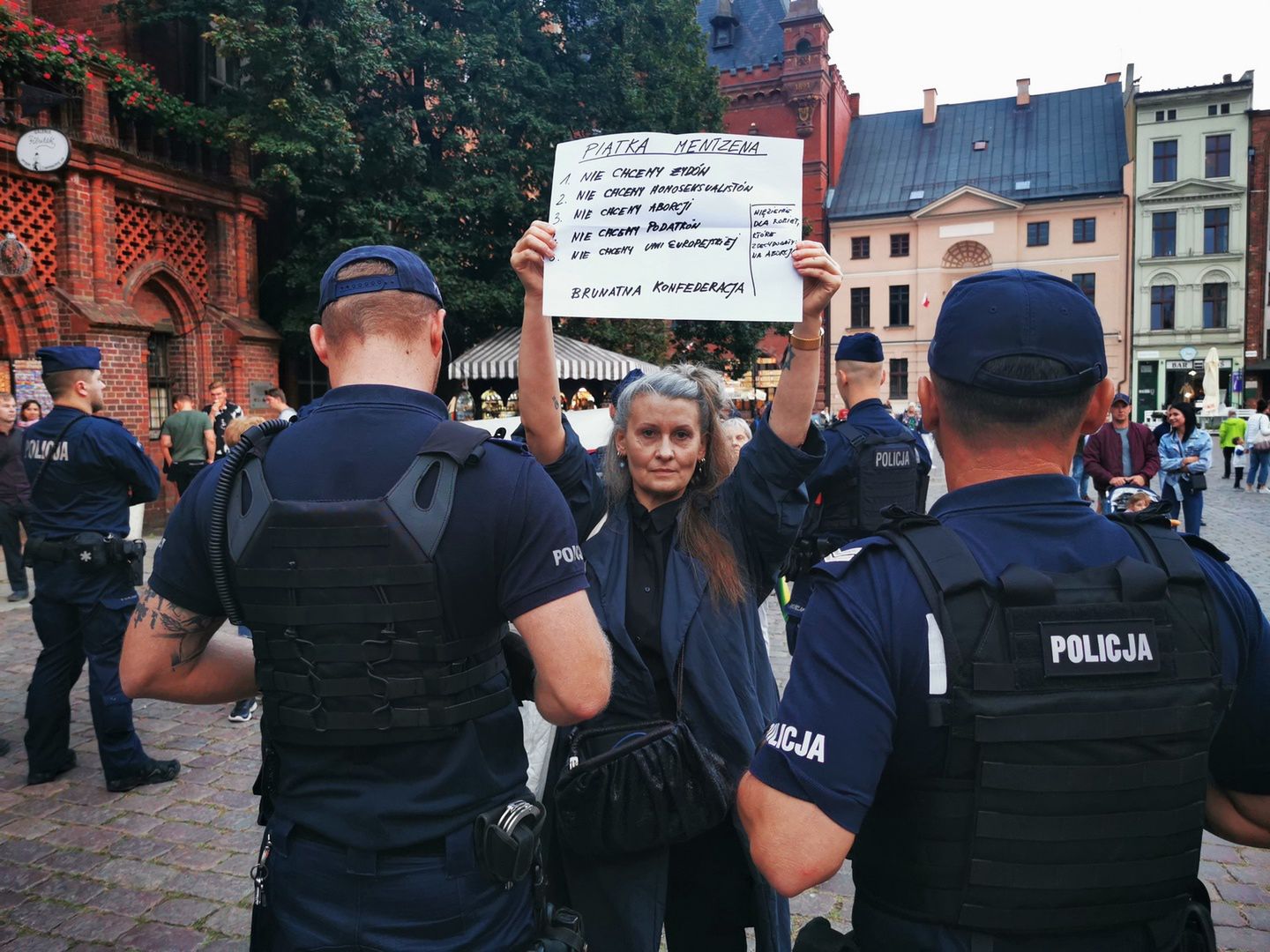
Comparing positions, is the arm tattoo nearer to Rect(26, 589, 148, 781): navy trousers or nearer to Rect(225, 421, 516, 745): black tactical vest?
Rect(225, 421, 516, 745): black tactical vest

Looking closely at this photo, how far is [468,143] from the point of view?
1731 cm

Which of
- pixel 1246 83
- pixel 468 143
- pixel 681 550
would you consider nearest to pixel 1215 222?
pixel 1246 83

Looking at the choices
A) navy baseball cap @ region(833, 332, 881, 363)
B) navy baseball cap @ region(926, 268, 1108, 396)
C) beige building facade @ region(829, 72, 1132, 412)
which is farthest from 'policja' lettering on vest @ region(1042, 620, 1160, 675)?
beige building facade @ region(829, 72, 1132, 412)

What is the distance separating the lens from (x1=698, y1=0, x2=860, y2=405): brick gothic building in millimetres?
43938

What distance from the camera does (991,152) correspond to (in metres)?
48.5

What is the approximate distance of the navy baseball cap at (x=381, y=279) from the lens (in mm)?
1929

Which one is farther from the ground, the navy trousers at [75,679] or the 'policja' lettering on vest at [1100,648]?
the 'policja' lettering on vest at [1100,648]

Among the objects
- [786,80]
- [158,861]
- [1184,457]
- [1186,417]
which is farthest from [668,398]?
[786,80]

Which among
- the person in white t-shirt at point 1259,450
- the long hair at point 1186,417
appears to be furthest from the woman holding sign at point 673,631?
the person in white t-shirt at point 1259,450

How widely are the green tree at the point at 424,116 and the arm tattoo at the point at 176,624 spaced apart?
13243 millimetres

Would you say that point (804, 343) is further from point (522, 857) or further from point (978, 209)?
point (978, 209)

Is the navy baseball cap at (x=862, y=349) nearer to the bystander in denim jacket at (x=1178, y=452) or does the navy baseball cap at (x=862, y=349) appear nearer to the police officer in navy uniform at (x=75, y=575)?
the police officer in navy uniform at (x=75, y=575)

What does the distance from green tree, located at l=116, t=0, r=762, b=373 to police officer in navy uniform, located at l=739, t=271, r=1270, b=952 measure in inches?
556

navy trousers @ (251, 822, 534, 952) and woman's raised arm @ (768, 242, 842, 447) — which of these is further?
woman's raised arm @ (768, 242, 842, 447)
